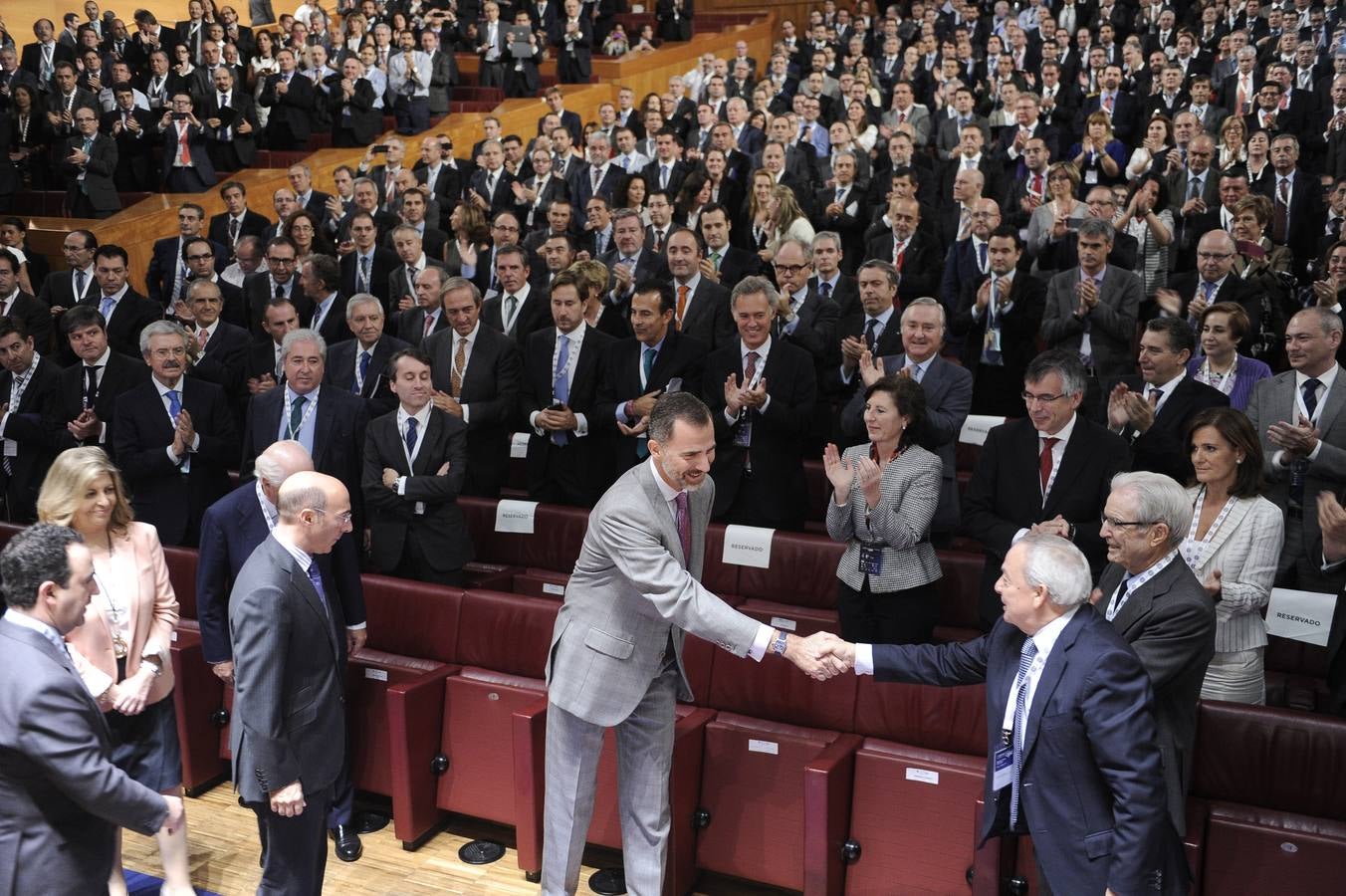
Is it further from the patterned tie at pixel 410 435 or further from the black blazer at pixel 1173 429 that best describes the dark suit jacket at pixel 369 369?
the black blazer at pixel 1173 429

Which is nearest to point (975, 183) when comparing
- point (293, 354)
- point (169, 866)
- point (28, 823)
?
point (293, 354)

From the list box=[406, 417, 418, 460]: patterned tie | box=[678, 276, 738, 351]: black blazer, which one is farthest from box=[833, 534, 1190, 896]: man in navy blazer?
box=[678, 276, 738, 351]: black blazer

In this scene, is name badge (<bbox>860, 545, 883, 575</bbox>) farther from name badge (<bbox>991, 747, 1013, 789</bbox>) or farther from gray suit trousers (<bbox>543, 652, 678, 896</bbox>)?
name badge (<bbox>991, 747, 1013, 789</bbox>)

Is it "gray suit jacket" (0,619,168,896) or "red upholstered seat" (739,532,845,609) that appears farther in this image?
"red upholstered seat" (739,532,845,609)

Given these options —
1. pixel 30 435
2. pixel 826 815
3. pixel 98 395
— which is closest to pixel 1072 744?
pixel 826 815

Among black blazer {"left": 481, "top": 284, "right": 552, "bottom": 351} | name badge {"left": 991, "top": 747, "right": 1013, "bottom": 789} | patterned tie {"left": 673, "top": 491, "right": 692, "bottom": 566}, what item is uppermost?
black blazer {"left": 481, "top": 284, "right": 552, "bottom": 351}

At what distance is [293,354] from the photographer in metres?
4.62

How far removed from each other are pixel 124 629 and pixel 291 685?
700 millimetres

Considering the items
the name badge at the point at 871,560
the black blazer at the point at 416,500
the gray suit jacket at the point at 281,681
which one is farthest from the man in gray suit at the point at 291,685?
the name badge at the point at 871,560

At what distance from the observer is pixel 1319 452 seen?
13.2 feet

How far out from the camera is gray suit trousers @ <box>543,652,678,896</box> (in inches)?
129

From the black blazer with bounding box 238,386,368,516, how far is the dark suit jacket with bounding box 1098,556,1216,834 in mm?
3003

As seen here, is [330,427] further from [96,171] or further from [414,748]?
[96,171]

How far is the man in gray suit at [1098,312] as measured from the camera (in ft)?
17.1
